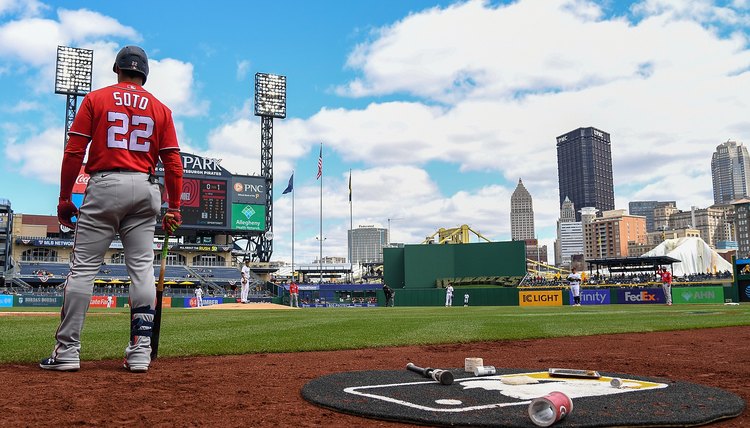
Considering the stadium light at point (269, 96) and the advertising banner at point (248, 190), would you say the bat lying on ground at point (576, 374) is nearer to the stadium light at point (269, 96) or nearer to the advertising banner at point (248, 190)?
the advertising banner at point (248, 190)

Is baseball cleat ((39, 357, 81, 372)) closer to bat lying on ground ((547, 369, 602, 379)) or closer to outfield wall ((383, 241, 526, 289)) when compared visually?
bat lying on ground ((547, 369, 602, 379))

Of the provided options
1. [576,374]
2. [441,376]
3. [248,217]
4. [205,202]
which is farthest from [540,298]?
[441,376]

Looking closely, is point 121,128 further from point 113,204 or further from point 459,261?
point 459,261

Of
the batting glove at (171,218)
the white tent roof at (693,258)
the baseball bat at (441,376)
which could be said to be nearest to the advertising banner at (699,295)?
the baseball bat at (441,376)

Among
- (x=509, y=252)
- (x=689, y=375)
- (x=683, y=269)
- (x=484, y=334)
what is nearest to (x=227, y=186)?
(x=509, y=252)

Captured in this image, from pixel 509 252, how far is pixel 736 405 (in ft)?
157

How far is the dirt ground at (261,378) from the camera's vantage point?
2.91 m

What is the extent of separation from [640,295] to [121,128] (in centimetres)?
3527

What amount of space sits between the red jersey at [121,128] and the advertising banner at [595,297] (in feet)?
114

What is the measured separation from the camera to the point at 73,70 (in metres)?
61.8

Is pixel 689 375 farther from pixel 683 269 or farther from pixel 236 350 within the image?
pixel 683 269

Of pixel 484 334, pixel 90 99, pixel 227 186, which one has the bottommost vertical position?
pixel 484 334

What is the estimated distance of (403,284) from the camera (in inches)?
2121

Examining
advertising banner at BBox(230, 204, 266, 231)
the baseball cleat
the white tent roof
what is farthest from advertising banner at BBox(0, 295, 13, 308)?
the white tent roof
